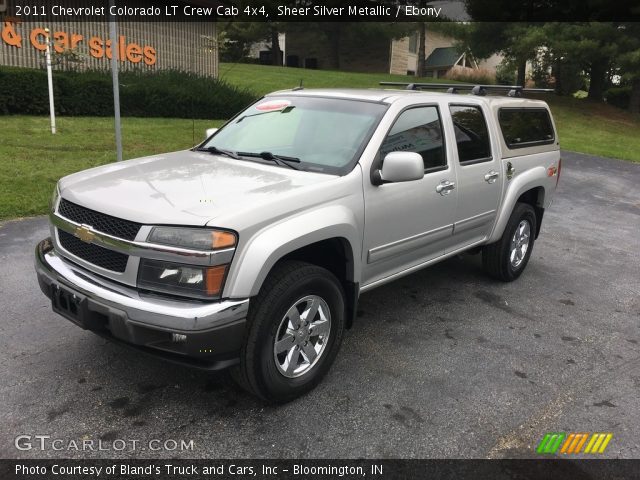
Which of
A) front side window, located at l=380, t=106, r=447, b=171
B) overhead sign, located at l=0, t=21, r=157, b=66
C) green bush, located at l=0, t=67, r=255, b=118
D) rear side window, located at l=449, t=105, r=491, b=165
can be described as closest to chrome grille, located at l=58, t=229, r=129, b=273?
front side window, located at l=380, t=106, r=447, b=171

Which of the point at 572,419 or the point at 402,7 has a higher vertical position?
the point at 402,7

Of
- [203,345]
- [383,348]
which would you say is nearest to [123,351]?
[203,345]

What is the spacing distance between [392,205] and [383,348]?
42.0 inches

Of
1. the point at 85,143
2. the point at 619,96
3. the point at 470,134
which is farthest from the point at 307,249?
the point at 619,96

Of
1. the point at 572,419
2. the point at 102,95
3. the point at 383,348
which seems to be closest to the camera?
the point at 572,419

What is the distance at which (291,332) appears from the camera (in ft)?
10.6

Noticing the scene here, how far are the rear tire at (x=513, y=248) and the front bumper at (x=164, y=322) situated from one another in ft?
10.9

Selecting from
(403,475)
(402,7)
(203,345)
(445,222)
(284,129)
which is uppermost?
(402,7)

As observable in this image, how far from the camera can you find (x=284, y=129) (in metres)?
4.21

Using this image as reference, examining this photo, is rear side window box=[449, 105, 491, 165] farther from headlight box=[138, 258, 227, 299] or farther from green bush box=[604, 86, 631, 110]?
green bush box=[604, 86, 631, 110]

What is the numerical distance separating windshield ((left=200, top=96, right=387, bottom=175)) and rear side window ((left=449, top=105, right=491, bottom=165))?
34.7 inches

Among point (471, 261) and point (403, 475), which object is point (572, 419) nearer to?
point (403, 475)

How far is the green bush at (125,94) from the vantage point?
44.2ft

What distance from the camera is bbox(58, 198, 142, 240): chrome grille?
2.90m
